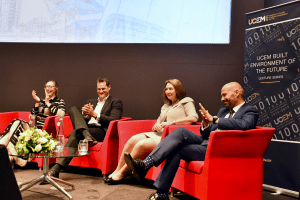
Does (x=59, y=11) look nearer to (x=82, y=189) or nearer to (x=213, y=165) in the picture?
(x=82, y=189)

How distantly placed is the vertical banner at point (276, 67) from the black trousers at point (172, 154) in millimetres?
1060

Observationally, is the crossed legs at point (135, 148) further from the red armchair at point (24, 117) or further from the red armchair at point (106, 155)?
the red armchair at point (24, 117)

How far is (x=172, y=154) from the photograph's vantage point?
112 inches

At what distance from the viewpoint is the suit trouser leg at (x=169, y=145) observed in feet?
9.18

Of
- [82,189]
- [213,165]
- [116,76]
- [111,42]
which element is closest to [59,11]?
[111,42]

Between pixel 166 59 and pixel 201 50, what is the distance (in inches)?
20.0

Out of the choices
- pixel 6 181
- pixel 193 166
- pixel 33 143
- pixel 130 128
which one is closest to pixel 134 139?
pixel 130 128

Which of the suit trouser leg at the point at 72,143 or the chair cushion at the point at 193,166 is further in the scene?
the suit trouser leg at the point at 72,143

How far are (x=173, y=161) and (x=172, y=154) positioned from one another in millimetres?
64

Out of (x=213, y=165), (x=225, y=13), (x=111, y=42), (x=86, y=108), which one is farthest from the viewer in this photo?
(x=111, y=42)

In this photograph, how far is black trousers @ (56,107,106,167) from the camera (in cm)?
379

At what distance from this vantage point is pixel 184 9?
4.41 m

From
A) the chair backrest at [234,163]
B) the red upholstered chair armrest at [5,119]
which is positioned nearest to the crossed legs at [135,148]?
the chair backrest at [234,163]

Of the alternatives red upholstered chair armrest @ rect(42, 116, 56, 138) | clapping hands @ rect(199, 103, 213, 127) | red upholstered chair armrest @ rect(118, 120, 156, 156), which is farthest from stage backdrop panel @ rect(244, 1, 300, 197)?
red upholstered chair armrest @ rect(42, 116, 56, 138)
